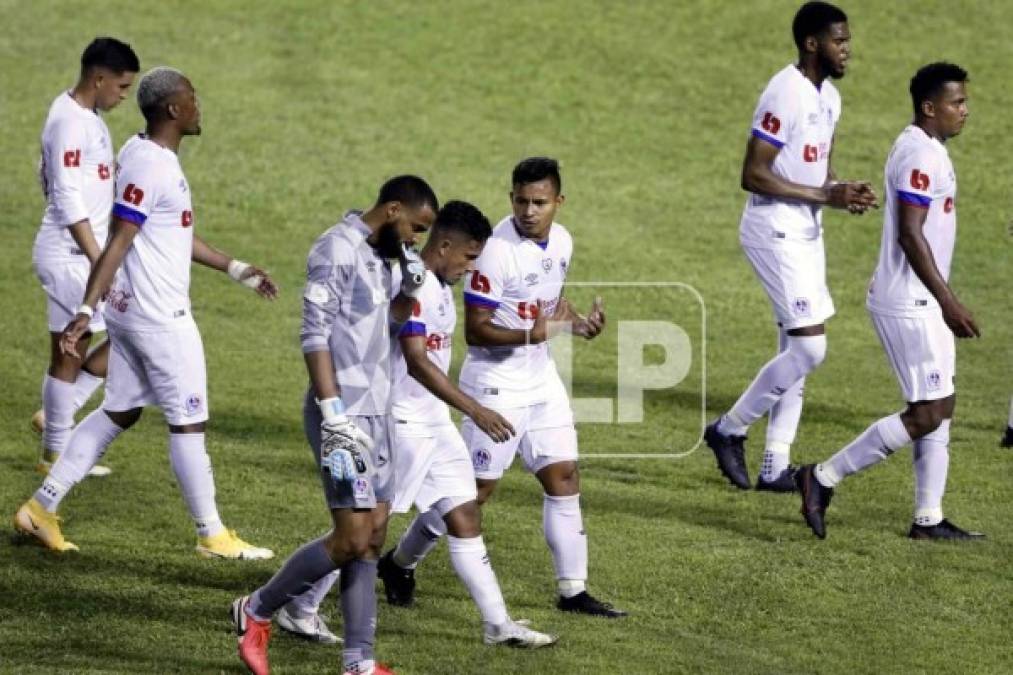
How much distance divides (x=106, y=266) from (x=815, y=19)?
17.9 feet

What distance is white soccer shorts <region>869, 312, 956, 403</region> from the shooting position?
12.6 metres

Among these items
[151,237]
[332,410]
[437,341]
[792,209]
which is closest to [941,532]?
[792,209]

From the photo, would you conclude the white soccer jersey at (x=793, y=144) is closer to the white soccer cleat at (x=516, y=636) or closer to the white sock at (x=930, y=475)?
the white sock at (x=930, y=475)

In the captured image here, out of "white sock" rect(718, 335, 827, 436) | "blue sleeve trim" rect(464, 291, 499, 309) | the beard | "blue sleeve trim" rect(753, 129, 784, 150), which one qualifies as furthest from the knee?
the beard

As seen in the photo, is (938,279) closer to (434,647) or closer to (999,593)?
(999,593)

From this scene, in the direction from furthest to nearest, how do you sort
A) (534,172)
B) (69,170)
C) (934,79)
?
(69,170)
(934,79)
(534,172)

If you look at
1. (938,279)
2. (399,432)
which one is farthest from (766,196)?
(399,432)

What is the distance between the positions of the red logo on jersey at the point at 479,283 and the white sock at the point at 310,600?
1809 mm

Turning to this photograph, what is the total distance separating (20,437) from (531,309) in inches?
228

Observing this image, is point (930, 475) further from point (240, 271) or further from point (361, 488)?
point (361, 488)

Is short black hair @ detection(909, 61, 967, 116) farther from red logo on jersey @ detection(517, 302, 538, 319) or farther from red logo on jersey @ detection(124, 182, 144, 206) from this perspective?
red logo on jersey @ detection(124, 182, 144, 206)

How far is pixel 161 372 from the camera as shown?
11.7 m

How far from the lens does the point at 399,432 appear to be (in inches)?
409

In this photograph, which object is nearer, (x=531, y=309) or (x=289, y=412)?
(x=531, y=309)
